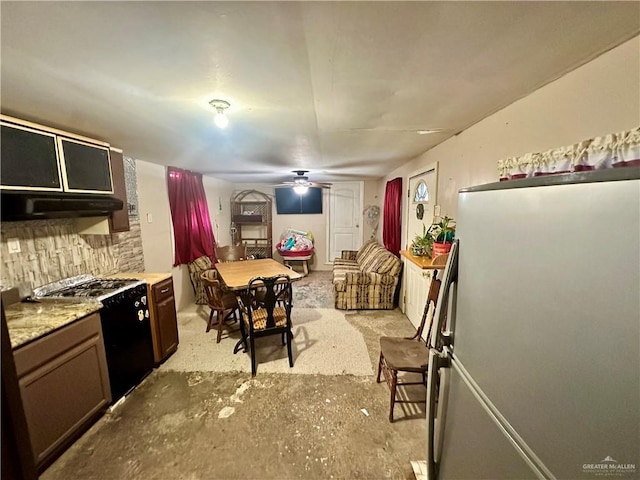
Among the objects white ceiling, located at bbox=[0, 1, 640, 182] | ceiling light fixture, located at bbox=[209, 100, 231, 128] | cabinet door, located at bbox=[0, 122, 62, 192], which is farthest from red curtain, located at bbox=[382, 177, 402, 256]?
cabinet door, located at bbox=[0, 122, 62, 192]

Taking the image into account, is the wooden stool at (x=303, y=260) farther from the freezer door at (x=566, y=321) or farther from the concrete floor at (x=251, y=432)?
the freezer door at (x=566, y=321)

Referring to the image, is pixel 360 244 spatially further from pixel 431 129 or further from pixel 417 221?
pixel 431 129

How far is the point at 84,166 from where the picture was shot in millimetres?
1968

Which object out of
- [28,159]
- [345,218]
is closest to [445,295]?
[28,159]

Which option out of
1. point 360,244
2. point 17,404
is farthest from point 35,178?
point 360,244

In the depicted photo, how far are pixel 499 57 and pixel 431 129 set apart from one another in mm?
1059

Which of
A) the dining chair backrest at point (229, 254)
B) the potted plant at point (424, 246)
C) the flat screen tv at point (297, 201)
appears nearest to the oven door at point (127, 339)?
the dining chair backrest at point (229, 254)

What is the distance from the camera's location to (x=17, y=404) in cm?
70

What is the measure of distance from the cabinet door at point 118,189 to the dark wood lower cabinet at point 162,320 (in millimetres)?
669

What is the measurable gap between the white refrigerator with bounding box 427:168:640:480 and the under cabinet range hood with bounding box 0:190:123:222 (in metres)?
2.41

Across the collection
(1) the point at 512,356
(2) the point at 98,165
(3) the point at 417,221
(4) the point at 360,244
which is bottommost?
(4) the point at 360,244

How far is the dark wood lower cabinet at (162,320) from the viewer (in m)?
2.35

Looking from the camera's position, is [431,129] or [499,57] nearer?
[499,57]

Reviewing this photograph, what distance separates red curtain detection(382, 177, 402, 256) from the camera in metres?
3.99
